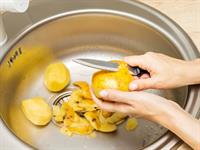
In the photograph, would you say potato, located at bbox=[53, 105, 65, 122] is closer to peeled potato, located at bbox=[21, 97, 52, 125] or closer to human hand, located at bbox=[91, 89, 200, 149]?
peeled potato, located at bbox=[21, 97, 52, 125]

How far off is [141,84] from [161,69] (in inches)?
2.3

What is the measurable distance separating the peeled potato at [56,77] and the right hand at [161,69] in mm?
248

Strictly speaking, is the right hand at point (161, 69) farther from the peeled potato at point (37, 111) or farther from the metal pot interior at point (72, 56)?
the peeled potato at point (37, 111)

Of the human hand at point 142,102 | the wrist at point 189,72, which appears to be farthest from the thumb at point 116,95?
the wrist at point 189,72

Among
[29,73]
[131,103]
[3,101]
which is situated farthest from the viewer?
[29,73]

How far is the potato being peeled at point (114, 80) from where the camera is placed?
733mm

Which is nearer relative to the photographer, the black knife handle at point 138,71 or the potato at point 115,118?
the black knife handle at point 138,71

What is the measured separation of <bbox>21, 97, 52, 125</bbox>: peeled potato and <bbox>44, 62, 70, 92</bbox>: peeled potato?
0.07 meters

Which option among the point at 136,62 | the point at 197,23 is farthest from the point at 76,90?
the point at 197,23

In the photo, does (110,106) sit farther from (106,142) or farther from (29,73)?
(29,73)

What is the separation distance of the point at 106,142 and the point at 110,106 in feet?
0.65

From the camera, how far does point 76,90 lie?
3.14ft

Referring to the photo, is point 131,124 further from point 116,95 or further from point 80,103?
point 116,95

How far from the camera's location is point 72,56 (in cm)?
106
